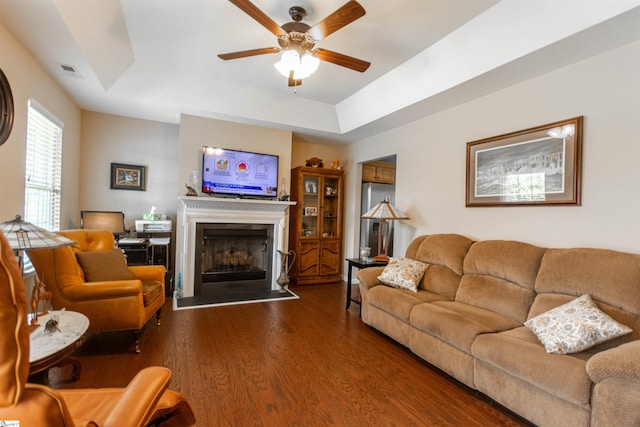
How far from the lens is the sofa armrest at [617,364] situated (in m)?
1.38

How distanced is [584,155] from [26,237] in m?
3.94

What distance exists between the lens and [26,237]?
1.78 meters

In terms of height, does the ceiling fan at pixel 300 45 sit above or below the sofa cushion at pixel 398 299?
above

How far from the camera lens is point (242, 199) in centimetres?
432

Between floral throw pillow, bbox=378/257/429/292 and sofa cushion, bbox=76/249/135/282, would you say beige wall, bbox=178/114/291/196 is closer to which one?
sofa cushion, bbox=76/249/135/282

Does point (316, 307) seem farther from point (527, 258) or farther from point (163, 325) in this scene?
point (527, 258)

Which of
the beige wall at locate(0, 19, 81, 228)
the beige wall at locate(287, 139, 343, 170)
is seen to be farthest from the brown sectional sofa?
the beige wall at locate(0, 19, 81, 228)

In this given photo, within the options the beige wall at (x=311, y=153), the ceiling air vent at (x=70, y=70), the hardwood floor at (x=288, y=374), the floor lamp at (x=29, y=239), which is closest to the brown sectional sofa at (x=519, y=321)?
the hardwood floor at (x=288, y=374)

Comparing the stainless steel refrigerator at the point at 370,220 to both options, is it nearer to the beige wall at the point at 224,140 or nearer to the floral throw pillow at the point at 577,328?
the beige wall at the point at 224,140

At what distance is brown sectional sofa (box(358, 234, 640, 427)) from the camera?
4.93ft

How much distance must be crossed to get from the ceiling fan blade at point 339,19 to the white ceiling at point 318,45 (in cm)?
41

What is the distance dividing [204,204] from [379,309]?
2.71 meters

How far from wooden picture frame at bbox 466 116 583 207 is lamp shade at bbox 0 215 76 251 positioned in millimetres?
3588

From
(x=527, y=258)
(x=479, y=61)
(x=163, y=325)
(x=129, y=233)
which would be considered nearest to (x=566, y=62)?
(x=479, y=61)
